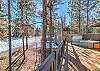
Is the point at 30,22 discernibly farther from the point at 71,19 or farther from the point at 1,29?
the point at 71,19

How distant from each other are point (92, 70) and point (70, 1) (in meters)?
58.5

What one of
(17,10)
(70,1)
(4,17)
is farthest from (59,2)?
(70,1)

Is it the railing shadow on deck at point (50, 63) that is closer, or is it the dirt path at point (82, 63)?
the railing shadow on deck at point (50, 63)

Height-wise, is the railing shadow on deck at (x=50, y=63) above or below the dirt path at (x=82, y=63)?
above

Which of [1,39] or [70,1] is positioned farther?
[70,1]

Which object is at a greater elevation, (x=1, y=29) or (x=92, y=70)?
(x=1, y=29)

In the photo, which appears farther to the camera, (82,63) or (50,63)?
(82,63)

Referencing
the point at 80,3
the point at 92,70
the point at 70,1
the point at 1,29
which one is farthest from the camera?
the point at 70,1

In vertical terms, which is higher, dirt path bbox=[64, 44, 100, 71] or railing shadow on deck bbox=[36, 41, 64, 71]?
railing shadow on deck bbox=[36, 41, 64, 71]

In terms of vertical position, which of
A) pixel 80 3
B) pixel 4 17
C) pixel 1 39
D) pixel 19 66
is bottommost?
pixel 19 66

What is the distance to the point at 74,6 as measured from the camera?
63781 millimetres

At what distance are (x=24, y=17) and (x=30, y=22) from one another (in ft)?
3.79

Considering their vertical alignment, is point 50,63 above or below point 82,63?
above

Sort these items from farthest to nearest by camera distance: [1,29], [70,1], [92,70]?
[70,1]
[1,29]
[92,70]
